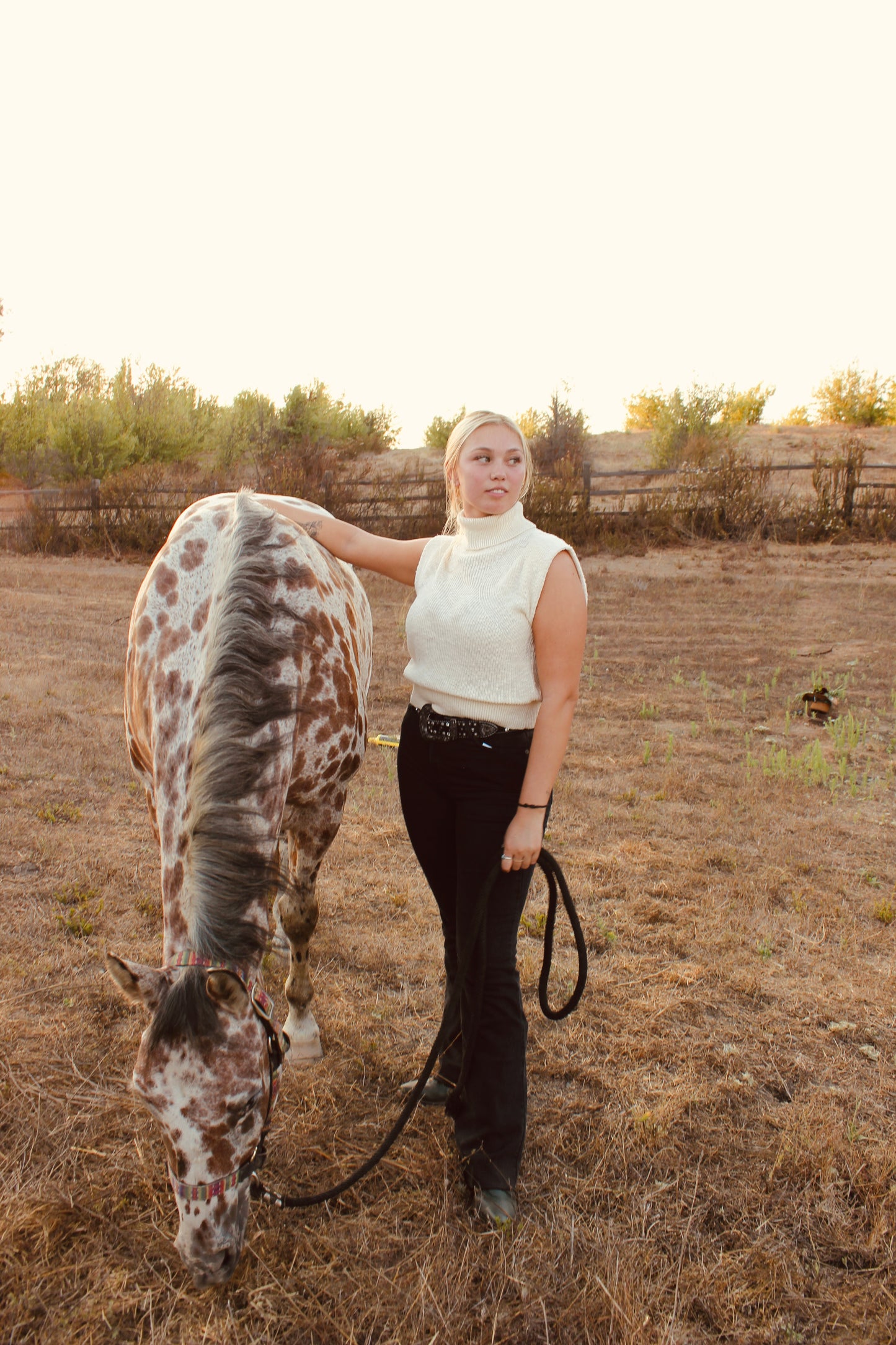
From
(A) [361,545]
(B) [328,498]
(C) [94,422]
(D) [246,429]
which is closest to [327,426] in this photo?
(D) [246,429]

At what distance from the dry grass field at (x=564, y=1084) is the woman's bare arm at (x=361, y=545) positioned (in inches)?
63.7

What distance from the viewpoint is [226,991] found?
1.58 m

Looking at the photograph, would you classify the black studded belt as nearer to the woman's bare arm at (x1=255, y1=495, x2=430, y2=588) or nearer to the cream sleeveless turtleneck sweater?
the cream sleeveless turtleneck sweater

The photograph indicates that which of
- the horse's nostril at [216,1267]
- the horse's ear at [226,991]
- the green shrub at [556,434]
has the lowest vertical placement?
the horse's nostril at [216,1267]

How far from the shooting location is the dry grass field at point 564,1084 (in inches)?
72.8

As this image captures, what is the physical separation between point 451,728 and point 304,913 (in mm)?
1068

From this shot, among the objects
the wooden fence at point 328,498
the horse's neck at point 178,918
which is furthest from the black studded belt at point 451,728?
the wooden fence at point 328,498

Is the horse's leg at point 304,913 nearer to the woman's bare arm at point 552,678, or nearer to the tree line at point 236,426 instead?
the woman's bare arm at point 552,678

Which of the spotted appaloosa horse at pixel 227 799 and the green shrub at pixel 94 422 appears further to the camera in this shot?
the green shrub at pixel 94 422

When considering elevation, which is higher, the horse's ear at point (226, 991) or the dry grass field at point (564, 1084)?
the horse's ear at point (226, 991)

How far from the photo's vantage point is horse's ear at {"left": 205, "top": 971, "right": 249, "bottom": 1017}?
1.55m

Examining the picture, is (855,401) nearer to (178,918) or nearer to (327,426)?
(327,426)

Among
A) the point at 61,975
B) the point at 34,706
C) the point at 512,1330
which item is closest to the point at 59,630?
the point at 34,706

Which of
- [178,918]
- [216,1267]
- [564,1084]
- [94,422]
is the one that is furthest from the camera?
[94,422]
